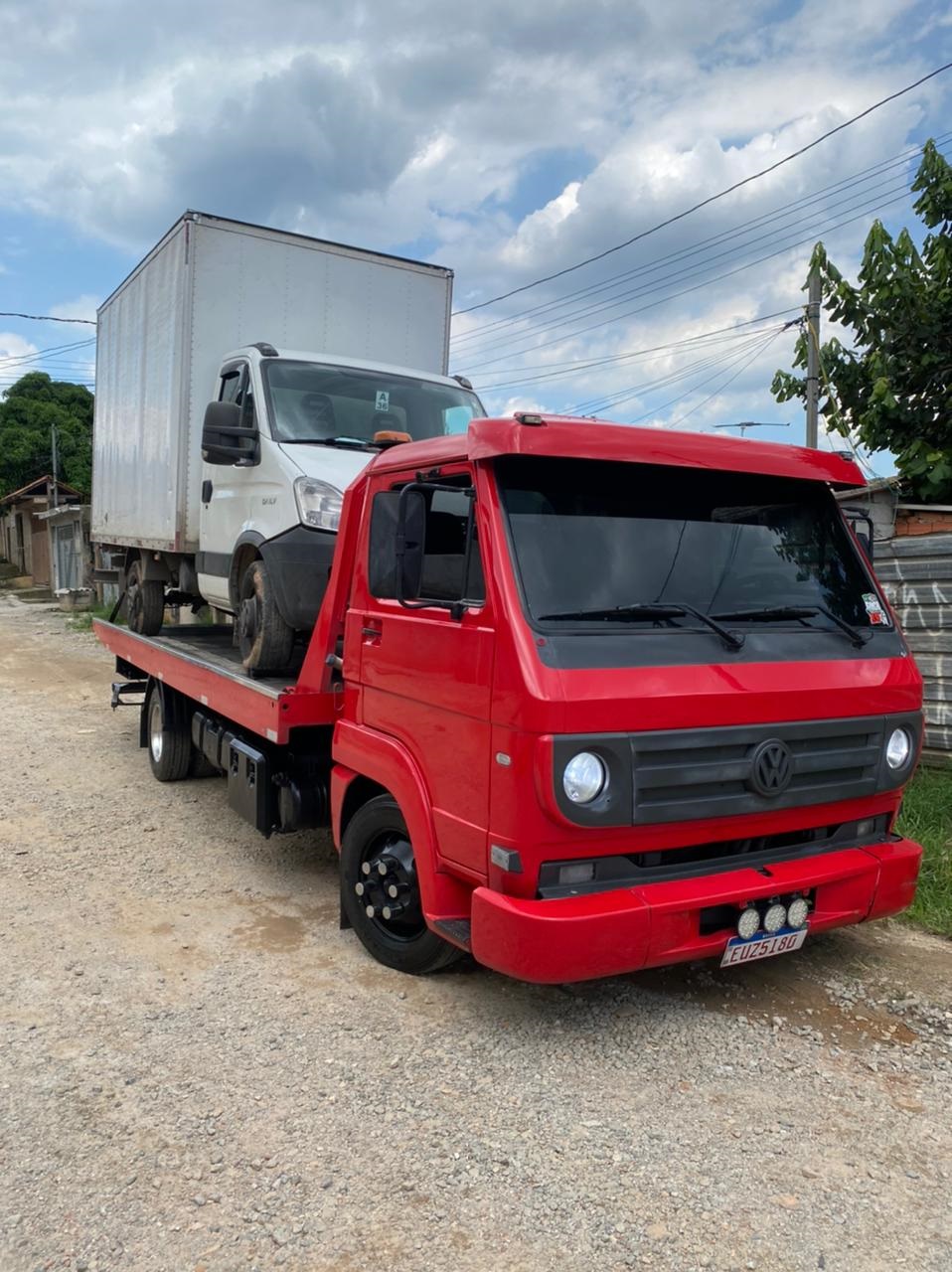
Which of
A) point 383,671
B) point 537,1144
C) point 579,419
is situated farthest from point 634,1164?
point 579,419

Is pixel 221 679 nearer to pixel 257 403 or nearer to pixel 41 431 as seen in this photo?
pixel 257 403

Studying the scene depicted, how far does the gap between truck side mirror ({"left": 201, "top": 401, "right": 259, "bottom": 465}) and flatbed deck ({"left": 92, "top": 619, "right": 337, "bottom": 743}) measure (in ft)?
3.98

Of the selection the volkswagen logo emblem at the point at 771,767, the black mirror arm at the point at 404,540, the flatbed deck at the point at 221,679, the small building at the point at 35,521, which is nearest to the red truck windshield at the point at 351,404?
the flatbed deck at the point at 221,679

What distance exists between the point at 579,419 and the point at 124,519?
6.27 metres

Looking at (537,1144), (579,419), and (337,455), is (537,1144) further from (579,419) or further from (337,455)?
(337,455)

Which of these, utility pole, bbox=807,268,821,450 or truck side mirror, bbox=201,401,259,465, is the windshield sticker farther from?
utility pole, bbox=807,268,821,450

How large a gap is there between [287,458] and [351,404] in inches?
30.9

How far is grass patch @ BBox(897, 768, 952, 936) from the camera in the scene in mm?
5016

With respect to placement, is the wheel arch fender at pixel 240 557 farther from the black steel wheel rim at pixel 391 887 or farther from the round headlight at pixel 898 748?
the round headlight at pixel 898 748

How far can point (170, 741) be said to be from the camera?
7.58 m

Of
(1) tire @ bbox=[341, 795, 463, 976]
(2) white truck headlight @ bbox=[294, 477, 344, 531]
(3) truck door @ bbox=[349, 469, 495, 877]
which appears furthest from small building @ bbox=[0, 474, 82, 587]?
(3) truck door @ bbox=[349, 469, 495, 877]

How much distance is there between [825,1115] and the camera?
10.7 feet

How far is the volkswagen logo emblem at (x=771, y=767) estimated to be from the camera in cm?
347

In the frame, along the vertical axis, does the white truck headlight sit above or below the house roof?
below
